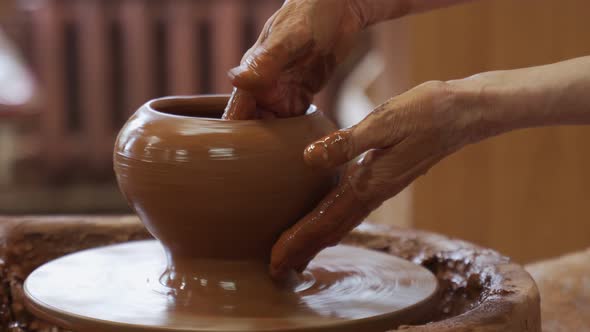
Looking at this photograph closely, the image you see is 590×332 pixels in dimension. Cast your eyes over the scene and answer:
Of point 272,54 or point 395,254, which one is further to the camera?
point 395,254

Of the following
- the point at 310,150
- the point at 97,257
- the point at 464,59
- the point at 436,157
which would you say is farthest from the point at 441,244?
the point at 464,59

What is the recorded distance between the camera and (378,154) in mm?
1146

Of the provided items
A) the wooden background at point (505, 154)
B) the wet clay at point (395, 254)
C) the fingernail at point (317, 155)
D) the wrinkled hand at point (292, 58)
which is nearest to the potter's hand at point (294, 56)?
the wrinkled hand at point (292, 58)

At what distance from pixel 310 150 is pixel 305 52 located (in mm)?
227

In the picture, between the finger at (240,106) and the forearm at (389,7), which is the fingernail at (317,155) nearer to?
the finger at (240,106)

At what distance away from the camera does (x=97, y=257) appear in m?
1.39

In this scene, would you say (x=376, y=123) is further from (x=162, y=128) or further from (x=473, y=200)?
(x=473, y=200)

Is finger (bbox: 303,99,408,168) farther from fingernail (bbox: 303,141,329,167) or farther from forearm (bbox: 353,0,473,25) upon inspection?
forearm (bbox: 353,0,473,25)

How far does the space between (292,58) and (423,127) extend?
0.23 m

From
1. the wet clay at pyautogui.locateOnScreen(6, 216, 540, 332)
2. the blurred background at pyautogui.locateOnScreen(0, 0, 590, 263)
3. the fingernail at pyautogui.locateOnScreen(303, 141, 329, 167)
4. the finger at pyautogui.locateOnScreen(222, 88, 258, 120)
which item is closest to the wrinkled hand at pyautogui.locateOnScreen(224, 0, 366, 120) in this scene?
the finger at pyautogui.locateOnScreen(222, 88, 258, 120)

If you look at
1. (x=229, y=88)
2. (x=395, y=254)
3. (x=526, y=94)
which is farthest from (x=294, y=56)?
(x=229, y=88)

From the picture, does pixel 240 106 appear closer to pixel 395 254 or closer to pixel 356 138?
pixel 356 138

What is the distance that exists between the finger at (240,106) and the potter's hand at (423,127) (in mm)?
167

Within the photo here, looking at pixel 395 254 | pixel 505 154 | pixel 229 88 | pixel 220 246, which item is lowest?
pixel 229 88
